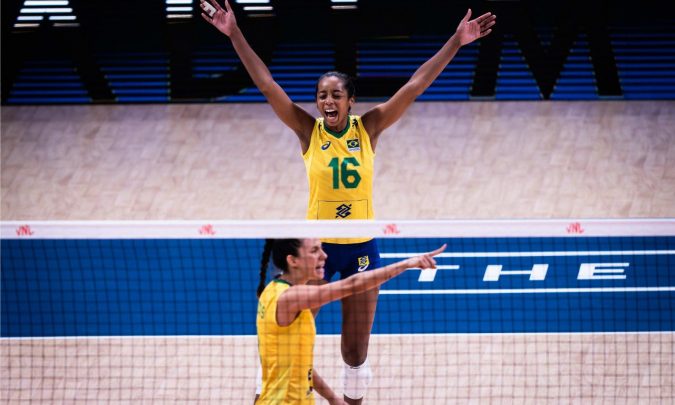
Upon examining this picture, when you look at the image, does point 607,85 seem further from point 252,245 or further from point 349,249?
point 349,249

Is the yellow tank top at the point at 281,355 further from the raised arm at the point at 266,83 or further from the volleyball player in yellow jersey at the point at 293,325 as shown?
the raised arm at the point at 266,83

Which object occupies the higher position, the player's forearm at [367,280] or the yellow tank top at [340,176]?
the yellow tank top at [340,176]

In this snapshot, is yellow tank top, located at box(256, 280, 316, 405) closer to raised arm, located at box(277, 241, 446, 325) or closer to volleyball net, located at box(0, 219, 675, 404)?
raised arm, located at box(277, 241, 446, 325)

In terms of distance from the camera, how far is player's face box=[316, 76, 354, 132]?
579cm

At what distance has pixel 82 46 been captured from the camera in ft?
50.4

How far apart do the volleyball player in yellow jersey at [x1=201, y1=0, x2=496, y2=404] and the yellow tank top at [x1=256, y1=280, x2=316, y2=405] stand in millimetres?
1422

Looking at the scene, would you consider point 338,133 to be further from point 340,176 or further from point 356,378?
point 356,378

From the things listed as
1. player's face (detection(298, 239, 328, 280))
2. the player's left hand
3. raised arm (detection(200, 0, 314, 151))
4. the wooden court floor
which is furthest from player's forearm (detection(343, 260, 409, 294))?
the wooden court floor

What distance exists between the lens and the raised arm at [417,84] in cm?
Result: 597

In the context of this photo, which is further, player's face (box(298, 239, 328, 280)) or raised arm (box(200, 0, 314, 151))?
raised arm (box(200, 0, 314, 151))

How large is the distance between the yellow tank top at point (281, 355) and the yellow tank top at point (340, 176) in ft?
4.59

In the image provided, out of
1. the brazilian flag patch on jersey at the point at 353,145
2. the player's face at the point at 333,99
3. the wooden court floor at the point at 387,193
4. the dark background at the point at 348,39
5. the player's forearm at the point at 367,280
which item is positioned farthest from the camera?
the dark background at the point at 348,39

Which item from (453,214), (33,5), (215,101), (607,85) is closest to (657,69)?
(607,85)

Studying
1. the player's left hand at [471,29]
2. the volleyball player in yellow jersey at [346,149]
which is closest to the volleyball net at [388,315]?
the volleyball player in yellow jersey at [346,149]
